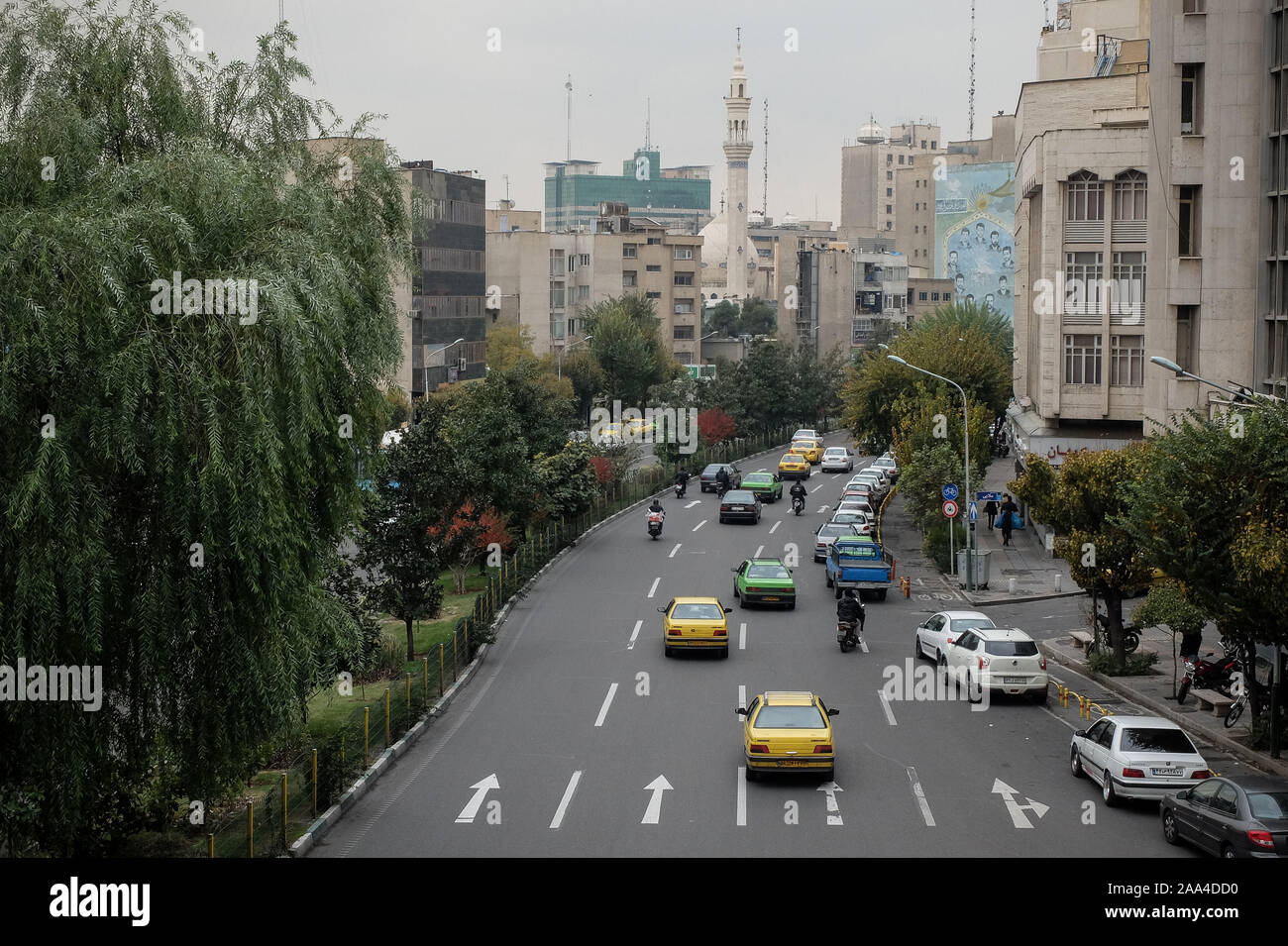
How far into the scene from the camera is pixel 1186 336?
1417 inches

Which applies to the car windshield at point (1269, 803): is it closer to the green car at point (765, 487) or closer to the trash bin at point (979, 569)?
the trash bin at point (979, 569)

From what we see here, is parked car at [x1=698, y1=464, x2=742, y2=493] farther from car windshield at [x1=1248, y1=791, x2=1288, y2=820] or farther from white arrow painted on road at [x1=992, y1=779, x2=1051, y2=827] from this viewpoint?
car windshield at [x1=1248, y1=791, x2=1288, y2=820]

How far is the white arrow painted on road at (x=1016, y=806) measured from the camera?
63.7 ft

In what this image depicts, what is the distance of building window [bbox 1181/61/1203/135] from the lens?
34812 millimetres

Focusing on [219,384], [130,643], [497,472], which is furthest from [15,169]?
[497,472]

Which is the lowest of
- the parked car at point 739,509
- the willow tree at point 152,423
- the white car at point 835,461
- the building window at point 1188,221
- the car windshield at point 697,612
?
the car windshield at point 697,612

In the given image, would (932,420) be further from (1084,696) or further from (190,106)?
(190,106)

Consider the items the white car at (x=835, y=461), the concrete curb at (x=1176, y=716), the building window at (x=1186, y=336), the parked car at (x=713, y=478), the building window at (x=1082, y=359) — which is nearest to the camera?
the concrete curb at (x=1176, y=716)

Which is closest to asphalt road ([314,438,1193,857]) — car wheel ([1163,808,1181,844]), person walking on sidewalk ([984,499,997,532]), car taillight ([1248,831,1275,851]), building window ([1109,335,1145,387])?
car wheel ([1163,808,1181,844])

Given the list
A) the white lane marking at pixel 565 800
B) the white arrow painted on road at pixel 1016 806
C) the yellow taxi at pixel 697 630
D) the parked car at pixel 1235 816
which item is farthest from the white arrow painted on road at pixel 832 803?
the yellow taxi at pixel 697 630

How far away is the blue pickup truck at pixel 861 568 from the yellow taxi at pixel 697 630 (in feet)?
26.9

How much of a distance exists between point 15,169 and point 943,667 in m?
20.1

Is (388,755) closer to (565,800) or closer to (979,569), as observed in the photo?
(565,800)

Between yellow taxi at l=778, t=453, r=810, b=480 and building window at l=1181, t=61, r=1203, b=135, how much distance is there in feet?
108
